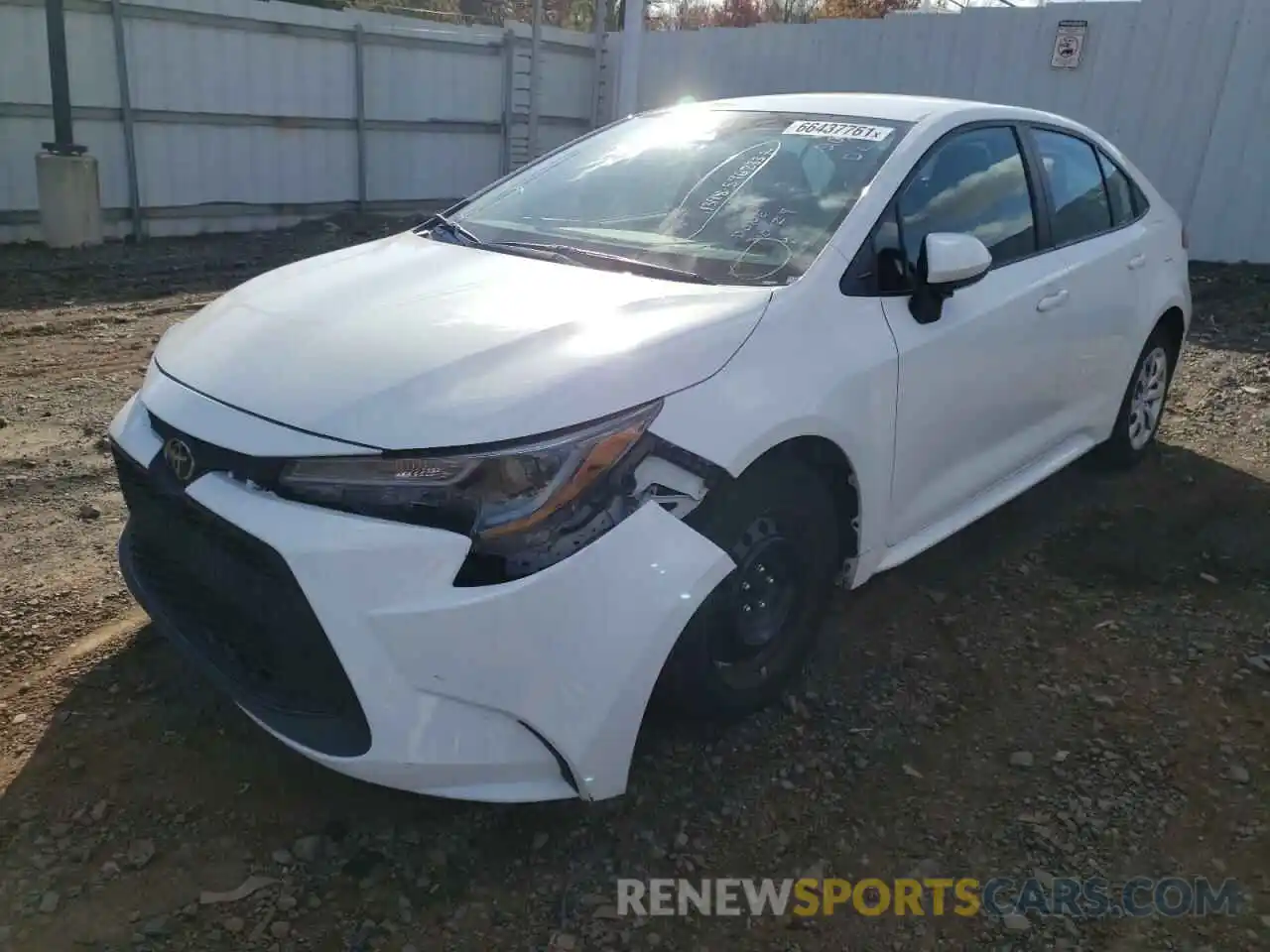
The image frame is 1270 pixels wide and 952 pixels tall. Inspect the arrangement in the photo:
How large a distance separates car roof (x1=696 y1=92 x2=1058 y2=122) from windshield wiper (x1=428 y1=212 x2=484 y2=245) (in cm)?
107

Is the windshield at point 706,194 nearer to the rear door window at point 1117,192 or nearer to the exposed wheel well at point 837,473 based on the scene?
the exposed wheel well at point 837,473

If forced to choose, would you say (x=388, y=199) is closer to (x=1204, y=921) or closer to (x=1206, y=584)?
(x=1206, y=584)

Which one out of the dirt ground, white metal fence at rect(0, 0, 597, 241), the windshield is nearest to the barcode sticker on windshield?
the windshield

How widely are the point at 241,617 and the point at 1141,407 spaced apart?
161 inches

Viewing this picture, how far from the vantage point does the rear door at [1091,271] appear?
151 inches

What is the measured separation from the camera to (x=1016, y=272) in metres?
3.49

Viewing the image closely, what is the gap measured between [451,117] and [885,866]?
39.0 ft

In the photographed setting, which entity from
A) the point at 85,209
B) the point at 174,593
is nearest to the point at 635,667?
the point at 174,593

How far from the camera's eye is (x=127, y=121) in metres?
9.78

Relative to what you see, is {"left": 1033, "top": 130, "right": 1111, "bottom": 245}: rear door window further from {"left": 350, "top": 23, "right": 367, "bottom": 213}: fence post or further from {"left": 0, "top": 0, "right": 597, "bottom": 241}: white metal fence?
{"left": 350, "top": 23, "right": 367, "bottom": 213}: fence post

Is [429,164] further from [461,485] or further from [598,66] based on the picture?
[461,485]

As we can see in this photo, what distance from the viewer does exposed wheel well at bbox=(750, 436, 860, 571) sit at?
261 centimetres

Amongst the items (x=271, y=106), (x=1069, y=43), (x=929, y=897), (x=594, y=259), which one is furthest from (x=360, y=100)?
(x=929, y=897)

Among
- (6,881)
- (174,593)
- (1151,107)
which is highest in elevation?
(1151,107)
